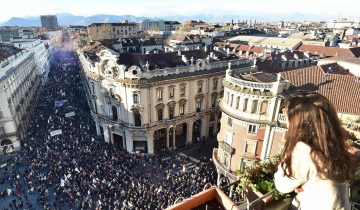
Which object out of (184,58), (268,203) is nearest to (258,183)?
(268,203)

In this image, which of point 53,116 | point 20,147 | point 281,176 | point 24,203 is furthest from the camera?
point 53,116

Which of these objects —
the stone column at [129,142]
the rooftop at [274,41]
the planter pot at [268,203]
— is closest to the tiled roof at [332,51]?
the rooftop at [274,41]

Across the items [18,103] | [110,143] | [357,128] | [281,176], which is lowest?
[110,143]

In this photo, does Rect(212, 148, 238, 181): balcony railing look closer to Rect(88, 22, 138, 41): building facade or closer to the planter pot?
the planter pot

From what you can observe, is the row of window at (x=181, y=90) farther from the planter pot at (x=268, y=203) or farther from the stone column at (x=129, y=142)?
the planter pot at (x=268, y=203)

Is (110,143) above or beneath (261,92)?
beneath

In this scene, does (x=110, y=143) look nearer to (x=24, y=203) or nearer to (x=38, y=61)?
(x=24, y=203)

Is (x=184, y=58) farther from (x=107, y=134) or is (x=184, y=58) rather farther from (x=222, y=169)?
(x=222, y=169)

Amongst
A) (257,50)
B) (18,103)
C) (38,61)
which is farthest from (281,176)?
(38,61)
